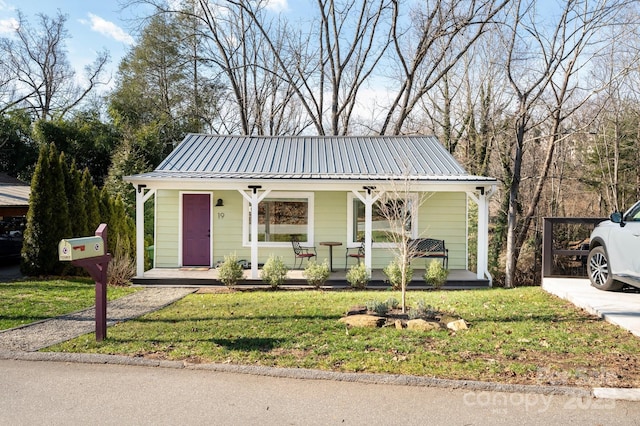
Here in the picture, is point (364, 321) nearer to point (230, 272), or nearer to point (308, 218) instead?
point (230, 272)

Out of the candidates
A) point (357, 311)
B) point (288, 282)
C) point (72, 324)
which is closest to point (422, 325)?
point (357, 311)

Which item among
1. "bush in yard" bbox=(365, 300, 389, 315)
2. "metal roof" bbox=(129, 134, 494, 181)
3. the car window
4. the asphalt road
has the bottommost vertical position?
the asphalt road


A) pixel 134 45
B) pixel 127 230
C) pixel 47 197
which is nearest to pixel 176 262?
pixel 127 230

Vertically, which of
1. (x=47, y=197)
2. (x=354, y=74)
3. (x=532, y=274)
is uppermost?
(x=354, y=74)

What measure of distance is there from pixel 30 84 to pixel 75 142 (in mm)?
11217

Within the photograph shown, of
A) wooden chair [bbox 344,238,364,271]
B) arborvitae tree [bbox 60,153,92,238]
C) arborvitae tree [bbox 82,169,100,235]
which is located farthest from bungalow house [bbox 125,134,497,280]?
arborvitae tree [bbox 60,153,92,238]

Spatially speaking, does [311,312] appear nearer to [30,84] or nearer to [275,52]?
[275,52]

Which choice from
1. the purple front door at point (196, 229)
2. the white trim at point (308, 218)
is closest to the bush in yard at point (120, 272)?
the purple front door at point (196, 229)

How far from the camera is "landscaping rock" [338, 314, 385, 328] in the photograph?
20.5ft

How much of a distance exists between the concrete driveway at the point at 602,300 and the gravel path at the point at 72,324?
22.5 feet

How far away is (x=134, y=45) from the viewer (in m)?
26.5

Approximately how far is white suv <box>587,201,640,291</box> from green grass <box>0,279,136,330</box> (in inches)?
350

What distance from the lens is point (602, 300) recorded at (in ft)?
23.5

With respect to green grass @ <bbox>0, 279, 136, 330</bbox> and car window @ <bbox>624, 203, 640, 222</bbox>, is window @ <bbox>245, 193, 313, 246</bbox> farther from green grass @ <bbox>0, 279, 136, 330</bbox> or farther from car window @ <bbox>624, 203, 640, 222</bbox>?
car window @ <bbox>624, 203, 640, 222</bbox>
